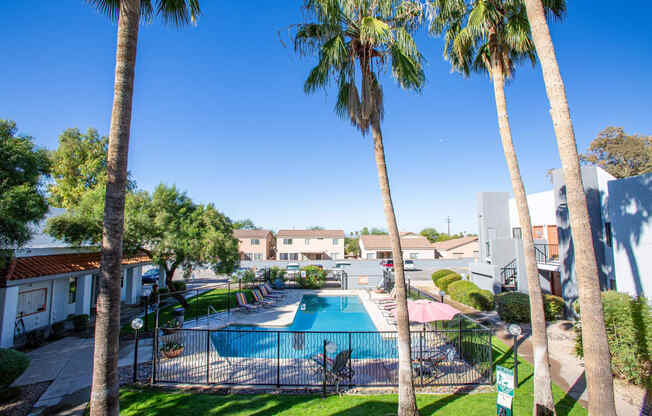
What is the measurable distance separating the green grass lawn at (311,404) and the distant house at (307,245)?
4824cm

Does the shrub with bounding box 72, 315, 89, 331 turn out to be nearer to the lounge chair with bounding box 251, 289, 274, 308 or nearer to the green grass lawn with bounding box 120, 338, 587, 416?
the green grass lawn with bounding box 120, 338, 587, 416

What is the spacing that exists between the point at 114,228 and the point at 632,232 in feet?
49.1

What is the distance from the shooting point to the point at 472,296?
17.5 m

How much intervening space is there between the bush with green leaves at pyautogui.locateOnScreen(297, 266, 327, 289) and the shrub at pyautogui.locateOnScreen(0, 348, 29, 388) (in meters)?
19.3

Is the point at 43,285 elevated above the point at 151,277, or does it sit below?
above

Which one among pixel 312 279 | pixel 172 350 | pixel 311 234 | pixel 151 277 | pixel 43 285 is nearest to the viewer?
pixel 172 350

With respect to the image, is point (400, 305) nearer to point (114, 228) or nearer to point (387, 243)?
point (114, 228)

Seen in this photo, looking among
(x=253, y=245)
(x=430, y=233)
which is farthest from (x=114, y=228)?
(x=430, y=233)

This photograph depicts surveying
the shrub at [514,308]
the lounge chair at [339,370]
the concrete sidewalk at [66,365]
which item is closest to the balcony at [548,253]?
the shrub at [514,308]

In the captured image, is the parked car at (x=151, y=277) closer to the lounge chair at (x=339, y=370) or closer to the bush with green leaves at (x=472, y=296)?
the bush with green leaves at (x=472, y=296)

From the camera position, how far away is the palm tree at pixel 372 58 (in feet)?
21.1

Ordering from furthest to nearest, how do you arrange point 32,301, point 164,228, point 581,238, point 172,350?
point 164,228
point 32,301
point 172,350
point 581,238

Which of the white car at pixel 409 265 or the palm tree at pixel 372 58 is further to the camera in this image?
the white car at pixel 409 265

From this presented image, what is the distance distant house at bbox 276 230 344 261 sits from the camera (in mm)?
56062
